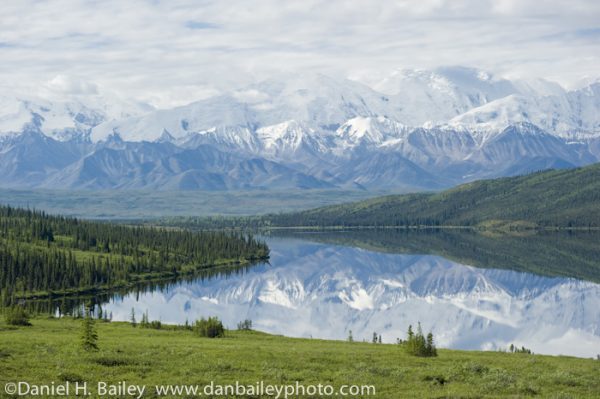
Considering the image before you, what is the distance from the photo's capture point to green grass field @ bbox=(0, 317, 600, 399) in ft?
135

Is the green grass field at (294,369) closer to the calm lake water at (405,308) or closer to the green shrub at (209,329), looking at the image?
the green shrub at (209,329)

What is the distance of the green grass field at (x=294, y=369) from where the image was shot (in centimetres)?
4119

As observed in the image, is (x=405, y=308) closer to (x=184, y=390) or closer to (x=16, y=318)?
(x=16, y=318)

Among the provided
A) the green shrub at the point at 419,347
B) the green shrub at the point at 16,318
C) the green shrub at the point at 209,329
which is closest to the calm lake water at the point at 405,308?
the green shrub at the point at 209,329

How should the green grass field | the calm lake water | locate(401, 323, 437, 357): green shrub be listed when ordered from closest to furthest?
the green grass field, locate(401, 323, 437, 357): green shrub, the calm lake water

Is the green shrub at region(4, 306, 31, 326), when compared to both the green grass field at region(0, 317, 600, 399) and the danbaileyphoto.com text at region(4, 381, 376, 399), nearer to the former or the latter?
the green grass field at region(0, 317, 600, 399)

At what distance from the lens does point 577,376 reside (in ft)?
154

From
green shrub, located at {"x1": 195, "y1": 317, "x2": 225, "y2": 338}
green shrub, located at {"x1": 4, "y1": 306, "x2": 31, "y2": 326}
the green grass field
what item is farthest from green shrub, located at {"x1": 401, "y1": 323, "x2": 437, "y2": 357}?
green shrub, located at {"x1": 4, "y1": 306, "x2": 31, "y2": 326}

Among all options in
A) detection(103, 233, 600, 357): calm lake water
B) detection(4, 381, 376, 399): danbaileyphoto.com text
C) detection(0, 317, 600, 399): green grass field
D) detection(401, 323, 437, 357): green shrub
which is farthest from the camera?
detection(103, 233, 600, 357): calm lake water

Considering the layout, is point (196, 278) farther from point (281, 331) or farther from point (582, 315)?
point (582, 315)

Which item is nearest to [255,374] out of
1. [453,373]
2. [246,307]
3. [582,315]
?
[453,373]

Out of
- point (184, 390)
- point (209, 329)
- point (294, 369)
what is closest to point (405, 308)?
point (209, 329)

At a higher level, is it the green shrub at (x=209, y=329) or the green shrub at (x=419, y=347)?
the green shrub at (x=419, y=347)

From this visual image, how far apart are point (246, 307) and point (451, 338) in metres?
56.3
